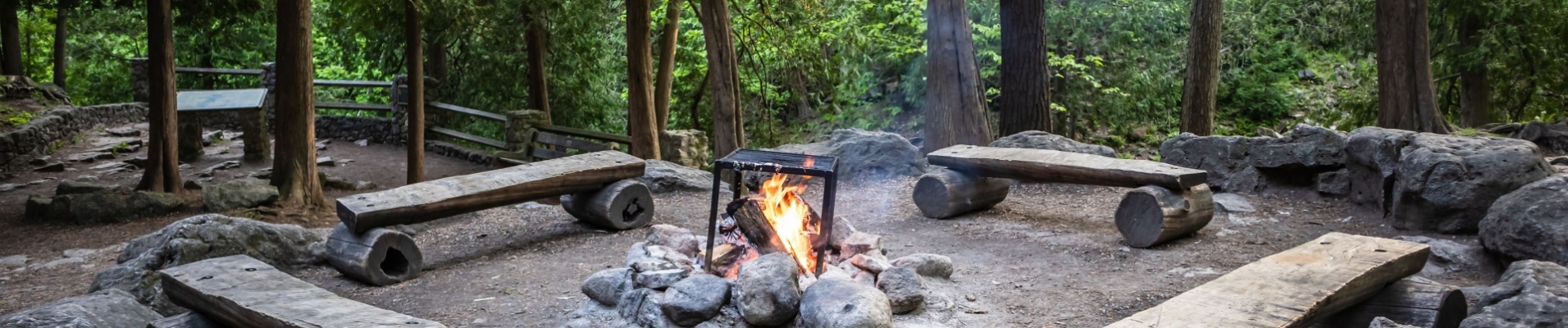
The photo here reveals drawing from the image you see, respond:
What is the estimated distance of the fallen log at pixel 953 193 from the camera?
350 inches

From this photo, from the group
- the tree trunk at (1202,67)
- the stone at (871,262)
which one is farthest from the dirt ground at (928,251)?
the tree trunk at (1202,67)

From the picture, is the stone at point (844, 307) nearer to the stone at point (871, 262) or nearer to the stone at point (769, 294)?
the stone at point (769, 294)

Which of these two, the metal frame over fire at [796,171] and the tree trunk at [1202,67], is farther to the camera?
the tree trunk at [1202,67]

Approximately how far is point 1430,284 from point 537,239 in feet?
19.3

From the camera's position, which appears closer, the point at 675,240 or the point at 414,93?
the point at 675,240

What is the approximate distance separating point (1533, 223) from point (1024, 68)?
18.5 ft

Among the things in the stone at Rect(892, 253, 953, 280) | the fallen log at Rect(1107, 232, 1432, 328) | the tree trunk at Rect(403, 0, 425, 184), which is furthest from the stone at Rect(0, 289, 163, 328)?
the tree trunk at Rect(403, 0, 425, 184)

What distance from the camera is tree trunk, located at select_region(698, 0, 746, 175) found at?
13.3 m

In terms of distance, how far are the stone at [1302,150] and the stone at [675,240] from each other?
215 inches

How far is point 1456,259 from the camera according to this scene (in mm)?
6895

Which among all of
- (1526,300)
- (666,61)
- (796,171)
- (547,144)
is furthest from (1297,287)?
(547,144)

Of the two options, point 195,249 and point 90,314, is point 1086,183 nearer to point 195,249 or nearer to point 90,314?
point 195,249

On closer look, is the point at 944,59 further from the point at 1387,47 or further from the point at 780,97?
the point at 780,97

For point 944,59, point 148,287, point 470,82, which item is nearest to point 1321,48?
point 944,59
